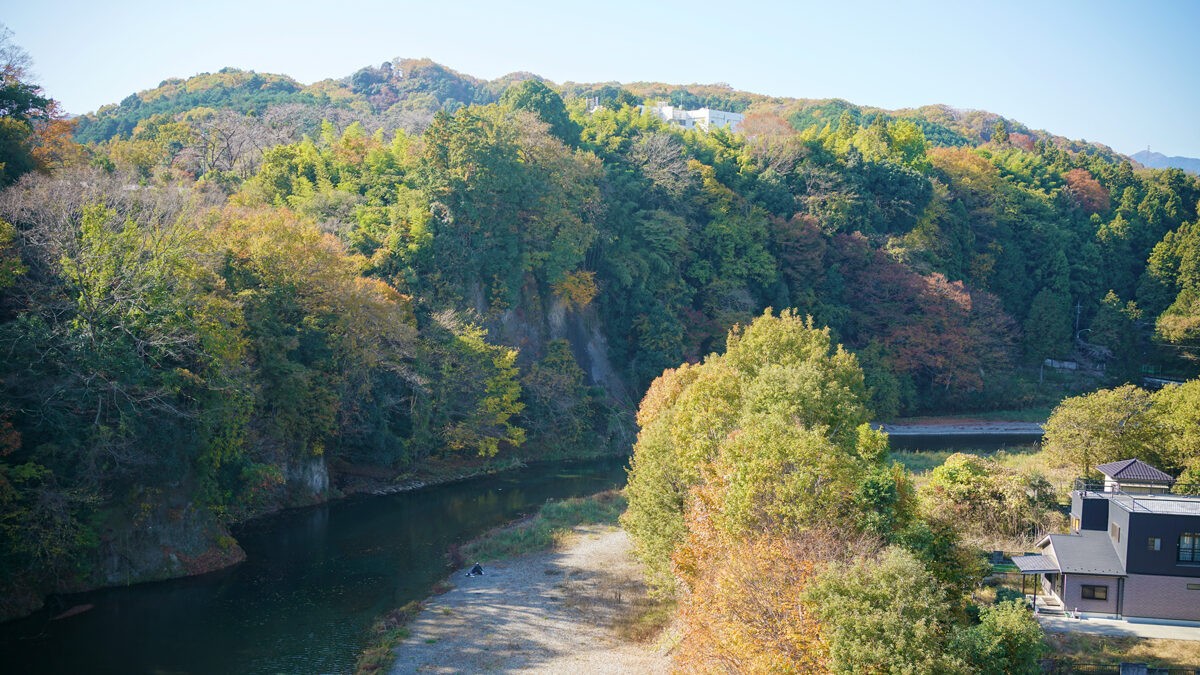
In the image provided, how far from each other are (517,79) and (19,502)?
114 meters

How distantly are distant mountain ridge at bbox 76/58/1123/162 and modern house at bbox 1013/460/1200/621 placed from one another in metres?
56.5

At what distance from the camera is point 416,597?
24.9m

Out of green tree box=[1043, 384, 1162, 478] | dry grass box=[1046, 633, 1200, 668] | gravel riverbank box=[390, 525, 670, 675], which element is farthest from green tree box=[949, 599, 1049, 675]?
green tree box=[1043, 384, 1162, 478]

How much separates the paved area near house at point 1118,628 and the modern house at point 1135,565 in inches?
16.6

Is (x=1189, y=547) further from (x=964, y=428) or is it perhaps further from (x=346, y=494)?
(x=964, y=428)

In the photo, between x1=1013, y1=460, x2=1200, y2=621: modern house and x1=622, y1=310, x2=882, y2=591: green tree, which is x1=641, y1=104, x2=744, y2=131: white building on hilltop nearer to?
x1=622, y1=310, x2=882, y2=591: green tree

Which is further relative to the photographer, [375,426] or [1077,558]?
[375,426]

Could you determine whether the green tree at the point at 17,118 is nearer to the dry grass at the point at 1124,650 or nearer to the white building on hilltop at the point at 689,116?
the dry grass at the point at 1124,650

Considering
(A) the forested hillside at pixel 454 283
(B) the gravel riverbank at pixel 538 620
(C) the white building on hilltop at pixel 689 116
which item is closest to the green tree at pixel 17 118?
(A) the forested hillside at pixel 454 283

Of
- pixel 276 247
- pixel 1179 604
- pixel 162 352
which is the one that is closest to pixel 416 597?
pixel 162 352

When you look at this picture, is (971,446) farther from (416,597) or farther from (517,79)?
(517,79)

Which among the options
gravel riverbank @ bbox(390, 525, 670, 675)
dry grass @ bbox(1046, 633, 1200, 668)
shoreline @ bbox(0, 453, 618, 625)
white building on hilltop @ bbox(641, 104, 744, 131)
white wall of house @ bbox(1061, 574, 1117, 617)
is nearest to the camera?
dry grass @ bbox(1046, 633, 1200, 668)

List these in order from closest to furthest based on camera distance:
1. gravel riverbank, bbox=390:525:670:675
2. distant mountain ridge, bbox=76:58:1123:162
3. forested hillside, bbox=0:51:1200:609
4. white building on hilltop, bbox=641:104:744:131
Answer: gravel riverbank, bbox=390:525:670:675 < forested hillside, bbox=0:51:1200:609 < distant mountain ridge, bbox=76:58:1123:162 < white building on hilltop, bbox=641:104:744:131

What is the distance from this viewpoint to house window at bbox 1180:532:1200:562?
21156 mm
